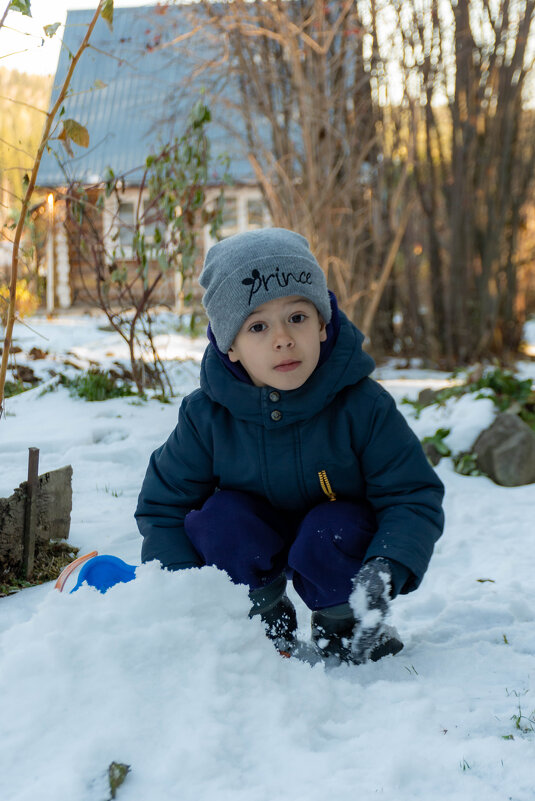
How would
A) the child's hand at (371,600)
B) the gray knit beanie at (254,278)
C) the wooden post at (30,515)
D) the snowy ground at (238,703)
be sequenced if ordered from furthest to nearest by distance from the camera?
the wooden post at (30,515)
the gray knit beanie at (254,278)
the child's hand at (371,600)
the snowy ground at (238,703)

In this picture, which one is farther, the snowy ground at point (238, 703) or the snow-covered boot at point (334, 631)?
the snow-covered boot at point (334, 631)

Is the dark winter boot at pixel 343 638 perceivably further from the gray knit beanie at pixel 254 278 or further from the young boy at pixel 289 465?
the gray knit beanie at pixel 254 278

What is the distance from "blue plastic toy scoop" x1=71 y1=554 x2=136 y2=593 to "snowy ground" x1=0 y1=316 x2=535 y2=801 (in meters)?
0.16

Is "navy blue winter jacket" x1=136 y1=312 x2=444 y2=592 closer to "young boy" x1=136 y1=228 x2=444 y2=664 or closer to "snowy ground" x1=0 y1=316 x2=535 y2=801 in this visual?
"young boy" x1=136 y1=228 x2=444 y2=664

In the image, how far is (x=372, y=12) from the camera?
4.87 m

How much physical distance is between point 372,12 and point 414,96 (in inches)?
26.8

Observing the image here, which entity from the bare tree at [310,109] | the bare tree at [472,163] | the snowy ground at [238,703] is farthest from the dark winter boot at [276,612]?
the bare tree at [472,163]

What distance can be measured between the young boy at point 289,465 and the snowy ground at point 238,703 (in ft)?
0.48

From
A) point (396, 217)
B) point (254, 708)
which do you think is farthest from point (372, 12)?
point (254, 708)

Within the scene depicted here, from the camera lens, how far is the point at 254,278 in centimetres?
172

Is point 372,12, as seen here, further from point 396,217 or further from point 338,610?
point 338,610

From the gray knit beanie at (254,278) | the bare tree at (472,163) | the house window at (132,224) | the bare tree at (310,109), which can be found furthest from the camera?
the bare tree at (472,163)

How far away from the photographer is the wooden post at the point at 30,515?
2.02 m

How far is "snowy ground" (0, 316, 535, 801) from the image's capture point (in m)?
1.23
